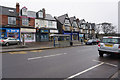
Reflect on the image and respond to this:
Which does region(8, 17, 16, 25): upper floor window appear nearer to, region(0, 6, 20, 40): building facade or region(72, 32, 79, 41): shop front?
region(0, 6, 20, 40): building facade

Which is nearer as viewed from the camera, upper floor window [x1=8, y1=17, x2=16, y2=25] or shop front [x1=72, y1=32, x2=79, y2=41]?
upper floor window [x1=8, y1=17, x2=16, y2=25]

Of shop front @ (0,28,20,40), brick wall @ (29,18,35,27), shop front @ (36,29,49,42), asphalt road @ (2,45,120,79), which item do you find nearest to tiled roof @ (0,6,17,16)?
brick wall @ (29,18,35,27)

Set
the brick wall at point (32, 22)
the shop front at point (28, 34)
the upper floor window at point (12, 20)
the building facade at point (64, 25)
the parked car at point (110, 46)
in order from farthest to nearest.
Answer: the building facade at point (64, 25), the brick wall at point (32, 22), the shop front at point (28, 34), the upper floor window at point (12, 20), the parked car at point (110, 46)

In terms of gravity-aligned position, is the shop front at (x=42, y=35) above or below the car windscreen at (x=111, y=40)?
above

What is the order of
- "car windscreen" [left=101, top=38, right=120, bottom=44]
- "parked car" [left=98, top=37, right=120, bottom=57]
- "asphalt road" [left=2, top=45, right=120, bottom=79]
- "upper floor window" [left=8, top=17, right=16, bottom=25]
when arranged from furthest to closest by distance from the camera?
"upper floor window" [left=8, top=17, right=16, bottom=25] < "car windscreen" [left=101, top=38, right=120, bottom=44] < "parked car" [left=98, top=37, right=120, bottom=57] < "asphalt road" [left=2, top=45, right=120, bottom=79]

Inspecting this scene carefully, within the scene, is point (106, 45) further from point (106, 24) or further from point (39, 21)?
point (106, 24)

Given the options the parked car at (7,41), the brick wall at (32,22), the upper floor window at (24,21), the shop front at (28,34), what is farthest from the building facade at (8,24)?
the parked car at (7,41)

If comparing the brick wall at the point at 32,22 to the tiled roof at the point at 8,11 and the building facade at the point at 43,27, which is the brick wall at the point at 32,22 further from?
the tiled roof at the point at 8,11

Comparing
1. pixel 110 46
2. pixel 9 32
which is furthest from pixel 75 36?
pixel 110 46

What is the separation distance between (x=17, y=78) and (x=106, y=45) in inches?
289

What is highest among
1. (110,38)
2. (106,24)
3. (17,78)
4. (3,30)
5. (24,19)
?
(106,24)

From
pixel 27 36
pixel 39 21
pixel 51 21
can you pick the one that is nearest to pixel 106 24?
pixel 51 21

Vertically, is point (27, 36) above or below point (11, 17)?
below

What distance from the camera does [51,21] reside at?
3117 cm
